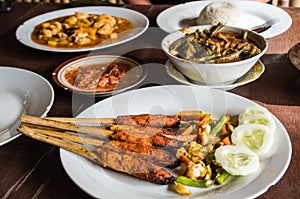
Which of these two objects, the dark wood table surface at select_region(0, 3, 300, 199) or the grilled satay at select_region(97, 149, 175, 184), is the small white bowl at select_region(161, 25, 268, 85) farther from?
the grilled satay at select_region(97, 149, 175, 184)

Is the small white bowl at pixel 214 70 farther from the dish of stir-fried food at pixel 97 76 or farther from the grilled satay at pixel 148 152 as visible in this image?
the grilled satay at pixel 148 152

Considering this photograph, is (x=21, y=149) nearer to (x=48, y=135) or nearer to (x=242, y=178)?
(x=48, y=135)

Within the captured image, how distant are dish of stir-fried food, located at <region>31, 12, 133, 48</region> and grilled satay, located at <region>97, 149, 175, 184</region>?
1.85 feet

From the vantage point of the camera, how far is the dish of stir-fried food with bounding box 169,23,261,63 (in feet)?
3.31

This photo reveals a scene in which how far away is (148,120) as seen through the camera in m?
0.82

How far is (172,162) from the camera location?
2.42 feet

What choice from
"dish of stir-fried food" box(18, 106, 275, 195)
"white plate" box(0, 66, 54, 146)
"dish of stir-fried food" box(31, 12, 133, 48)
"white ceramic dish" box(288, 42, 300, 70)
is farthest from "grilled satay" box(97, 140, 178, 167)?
"dish of stir-fried food" box(31, 12, 133, 48)

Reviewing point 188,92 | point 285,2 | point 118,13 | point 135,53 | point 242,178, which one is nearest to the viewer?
point 242,178

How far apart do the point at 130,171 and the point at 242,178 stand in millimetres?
182

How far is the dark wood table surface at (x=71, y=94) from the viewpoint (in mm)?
751

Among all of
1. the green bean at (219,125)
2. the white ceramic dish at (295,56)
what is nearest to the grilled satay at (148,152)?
the green bean at (219,125)

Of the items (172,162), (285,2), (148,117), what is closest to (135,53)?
(148,117)

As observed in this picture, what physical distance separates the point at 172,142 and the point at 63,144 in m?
0.19

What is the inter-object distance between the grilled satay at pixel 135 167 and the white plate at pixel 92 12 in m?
0.52
